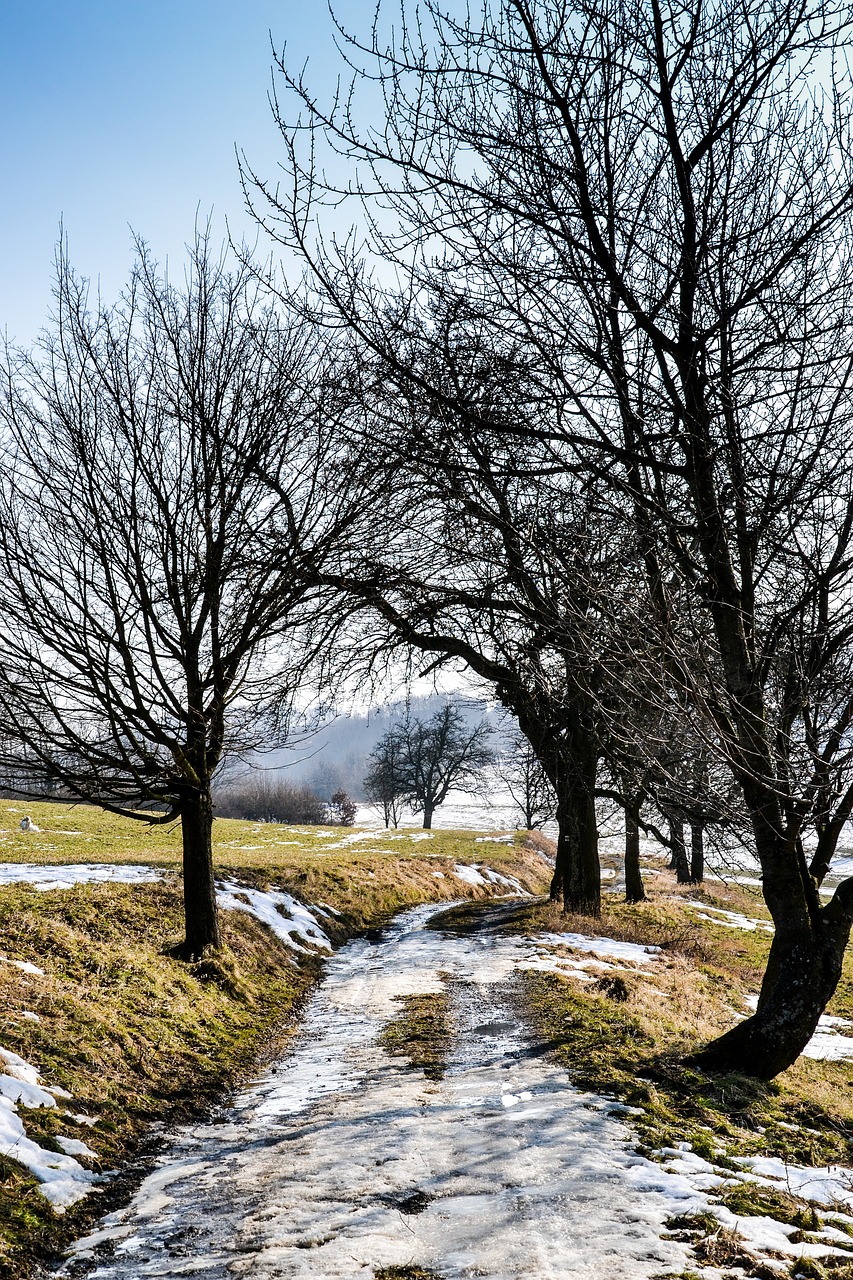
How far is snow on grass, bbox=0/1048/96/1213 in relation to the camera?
4199mm

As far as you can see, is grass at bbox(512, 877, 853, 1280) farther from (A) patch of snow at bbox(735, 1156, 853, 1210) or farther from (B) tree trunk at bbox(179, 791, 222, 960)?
(B) tree trunk at bbox(179, 791, 222, 960)

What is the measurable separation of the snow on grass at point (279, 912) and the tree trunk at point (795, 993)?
7419 mm

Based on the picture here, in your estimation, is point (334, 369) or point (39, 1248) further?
point (334, 369)

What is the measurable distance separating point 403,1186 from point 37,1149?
2.17 metres

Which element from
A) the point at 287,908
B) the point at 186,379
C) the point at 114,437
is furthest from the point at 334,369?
the point at 287,908

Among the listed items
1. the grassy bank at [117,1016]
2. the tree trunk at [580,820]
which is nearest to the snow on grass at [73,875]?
the grassy bank at [117,1016]

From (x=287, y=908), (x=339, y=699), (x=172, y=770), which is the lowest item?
(x=287, y=908)

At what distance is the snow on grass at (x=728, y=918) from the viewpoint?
2082cm

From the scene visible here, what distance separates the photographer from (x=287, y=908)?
13.4 meters

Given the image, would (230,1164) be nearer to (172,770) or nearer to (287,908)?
(172,770)

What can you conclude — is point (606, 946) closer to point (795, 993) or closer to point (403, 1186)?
point (795, 993)

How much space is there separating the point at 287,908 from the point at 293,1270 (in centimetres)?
1049

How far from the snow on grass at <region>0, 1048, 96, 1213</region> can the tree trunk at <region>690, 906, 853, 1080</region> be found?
4941 millimetres

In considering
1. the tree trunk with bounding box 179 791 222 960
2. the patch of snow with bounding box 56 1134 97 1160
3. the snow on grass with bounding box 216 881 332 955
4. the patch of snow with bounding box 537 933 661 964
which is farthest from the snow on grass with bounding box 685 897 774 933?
the patch of snow with bounding box 56 1134 97 1160
